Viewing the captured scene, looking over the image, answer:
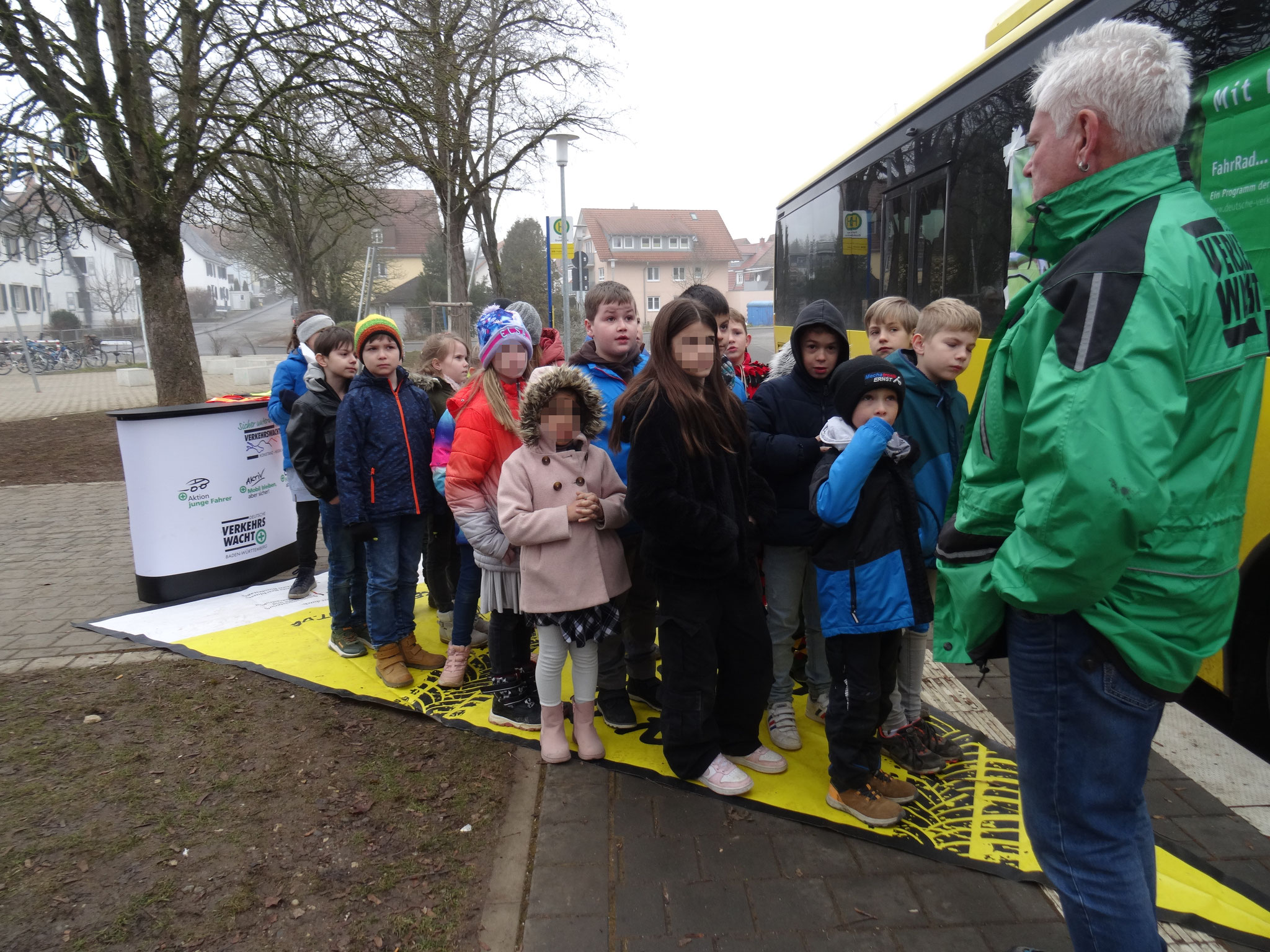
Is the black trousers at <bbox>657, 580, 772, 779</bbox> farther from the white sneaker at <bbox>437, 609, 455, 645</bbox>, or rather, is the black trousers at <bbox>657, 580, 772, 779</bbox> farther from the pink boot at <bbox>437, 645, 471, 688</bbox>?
the white sneaker at <bbox>437, 609, 455, 645</bbox>

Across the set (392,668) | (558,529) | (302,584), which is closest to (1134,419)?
(558,529)

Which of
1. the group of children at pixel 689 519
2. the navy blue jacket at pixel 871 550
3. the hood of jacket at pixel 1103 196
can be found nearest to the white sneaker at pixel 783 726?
the group of children at pixel 689 519

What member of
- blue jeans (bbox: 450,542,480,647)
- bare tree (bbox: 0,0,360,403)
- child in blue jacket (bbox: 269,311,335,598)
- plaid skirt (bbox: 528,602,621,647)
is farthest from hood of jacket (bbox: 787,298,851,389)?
bare tree (bbox: 0,0,360,403)

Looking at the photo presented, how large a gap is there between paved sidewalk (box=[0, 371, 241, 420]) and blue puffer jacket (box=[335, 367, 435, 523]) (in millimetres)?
13783

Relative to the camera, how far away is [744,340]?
4441 mm

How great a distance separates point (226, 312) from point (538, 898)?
242ft

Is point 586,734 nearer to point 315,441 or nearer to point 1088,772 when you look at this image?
point 1088,772

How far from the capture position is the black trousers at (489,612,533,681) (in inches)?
145

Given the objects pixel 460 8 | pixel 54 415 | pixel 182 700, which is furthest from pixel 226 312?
pixel 182 700

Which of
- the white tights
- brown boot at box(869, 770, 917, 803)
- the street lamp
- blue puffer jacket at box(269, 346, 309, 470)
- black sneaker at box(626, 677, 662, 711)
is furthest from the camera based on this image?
the street lamp

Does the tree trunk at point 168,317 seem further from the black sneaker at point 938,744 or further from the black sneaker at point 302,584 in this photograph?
the black sneaker at point 938,744

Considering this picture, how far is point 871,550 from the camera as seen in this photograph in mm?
2727

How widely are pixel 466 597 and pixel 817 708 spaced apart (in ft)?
5.83

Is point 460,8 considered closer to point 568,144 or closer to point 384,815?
point 568,144
